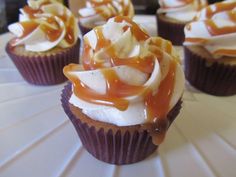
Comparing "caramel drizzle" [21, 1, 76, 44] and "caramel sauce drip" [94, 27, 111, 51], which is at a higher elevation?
"caramel sauce drip" [94, 27, 111, 51]

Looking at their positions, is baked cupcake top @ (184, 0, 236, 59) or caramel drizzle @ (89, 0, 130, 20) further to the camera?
caramel drizzle @ (89, 0, 130, 20)

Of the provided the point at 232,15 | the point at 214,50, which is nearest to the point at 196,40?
the point at 214,50

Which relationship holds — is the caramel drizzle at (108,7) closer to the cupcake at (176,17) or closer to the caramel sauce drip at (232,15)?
the cupcake at (176,17)

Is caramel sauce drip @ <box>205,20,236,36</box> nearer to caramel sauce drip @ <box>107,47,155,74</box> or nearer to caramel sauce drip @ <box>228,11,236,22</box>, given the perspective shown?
caramel sauce drip @ <box>228,11,236,22</box>

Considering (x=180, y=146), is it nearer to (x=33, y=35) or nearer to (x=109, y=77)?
(x=109, y=77)

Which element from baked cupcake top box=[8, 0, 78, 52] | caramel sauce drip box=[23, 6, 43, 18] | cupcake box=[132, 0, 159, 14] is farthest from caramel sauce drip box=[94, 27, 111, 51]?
cupcake box=[132, 0, 159, 14]
